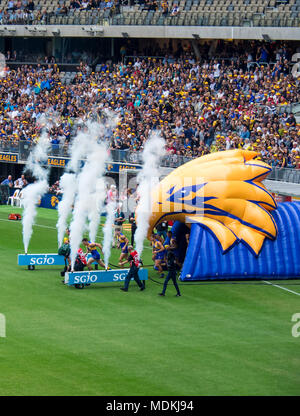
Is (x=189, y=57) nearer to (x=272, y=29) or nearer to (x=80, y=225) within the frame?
(x=272, y=29)

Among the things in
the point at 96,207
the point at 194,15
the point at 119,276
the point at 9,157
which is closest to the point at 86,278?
the point at 119,276

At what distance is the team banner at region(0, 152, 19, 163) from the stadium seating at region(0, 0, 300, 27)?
1169 centimetres

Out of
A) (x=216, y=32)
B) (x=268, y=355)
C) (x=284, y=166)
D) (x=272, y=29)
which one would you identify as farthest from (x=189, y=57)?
(x=268, y=355)

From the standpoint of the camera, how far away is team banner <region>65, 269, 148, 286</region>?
983 inches

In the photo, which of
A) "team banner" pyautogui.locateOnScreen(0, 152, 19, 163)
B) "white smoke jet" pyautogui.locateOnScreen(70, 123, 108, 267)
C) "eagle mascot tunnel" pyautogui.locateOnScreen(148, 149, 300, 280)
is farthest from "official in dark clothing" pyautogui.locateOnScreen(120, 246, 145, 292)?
"team banner" pyautogui.locateOnScreen(0, 152, 19, 163)

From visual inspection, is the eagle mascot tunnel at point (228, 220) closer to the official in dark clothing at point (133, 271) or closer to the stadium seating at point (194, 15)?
the official in dark clothing at point (133, 271)

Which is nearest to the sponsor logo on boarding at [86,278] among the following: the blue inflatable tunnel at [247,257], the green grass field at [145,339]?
the green grass field at [145,339]

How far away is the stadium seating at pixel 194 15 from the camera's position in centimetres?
4603

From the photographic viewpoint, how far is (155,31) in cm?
5031

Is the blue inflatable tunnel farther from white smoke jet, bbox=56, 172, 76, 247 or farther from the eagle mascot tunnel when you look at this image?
white smoke jet, bbox=56, 172, 76, 247

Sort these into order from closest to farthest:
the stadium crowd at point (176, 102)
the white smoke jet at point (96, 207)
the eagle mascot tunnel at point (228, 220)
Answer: the eagle mascot tunnel at point (228, 220)
the white smoke jet at point (96, 207)
the stadium crowd at point (176, 102)

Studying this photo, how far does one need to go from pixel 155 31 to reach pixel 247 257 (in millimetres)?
26687

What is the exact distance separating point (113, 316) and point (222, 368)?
5025 mm

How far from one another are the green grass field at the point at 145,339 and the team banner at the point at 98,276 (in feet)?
0.84
